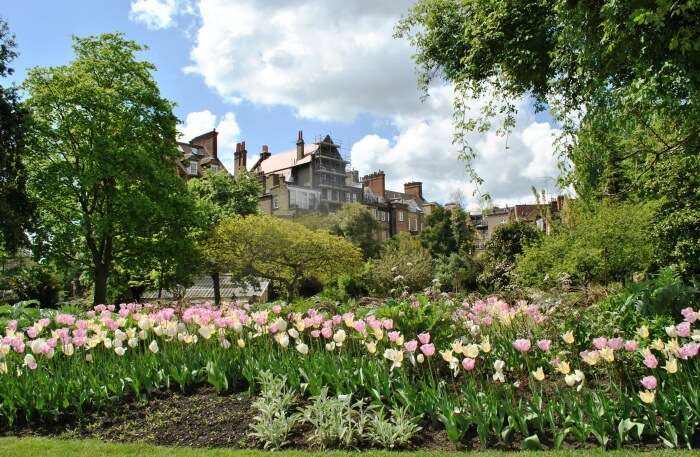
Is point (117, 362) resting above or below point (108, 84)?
below

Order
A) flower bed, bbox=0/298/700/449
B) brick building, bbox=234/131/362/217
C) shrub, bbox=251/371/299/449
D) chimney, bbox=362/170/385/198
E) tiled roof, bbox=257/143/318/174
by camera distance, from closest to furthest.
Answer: flower bed, bbox=0/298/700/449
shrub, bbox=251/371/299/449
brick building, bbox=234/131/362/217
tiled roof, bbox=257/143/318/174
chimney, bbox=362/170/385/198

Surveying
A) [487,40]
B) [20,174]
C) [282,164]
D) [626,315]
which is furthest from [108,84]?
[282,164]

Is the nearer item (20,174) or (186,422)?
(186,422)

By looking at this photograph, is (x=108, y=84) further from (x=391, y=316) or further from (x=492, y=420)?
(x=492, y=420)

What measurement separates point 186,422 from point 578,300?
15.4 ft

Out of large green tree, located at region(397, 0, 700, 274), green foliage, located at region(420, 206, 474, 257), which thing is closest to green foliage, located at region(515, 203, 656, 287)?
large green tree, located at region(397, 0, 700, 274)

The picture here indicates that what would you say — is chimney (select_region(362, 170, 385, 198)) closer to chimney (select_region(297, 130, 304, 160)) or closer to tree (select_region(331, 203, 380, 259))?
chimney (select_region(297, 130, 304, 160))

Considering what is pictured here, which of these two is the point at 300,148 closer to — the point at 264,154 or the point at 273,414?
the point at 264,154

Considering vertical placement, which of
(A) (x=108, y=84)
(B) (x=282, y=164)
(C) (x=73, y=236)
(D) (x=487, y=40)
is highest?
(B) (x=282, y=164)

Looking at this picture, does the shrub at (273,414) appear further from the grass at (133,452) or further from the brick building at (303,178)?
the brick building at (303,178)

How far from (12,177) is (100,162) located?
9.91ft

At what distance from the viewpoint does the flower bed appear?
4551 millimetres

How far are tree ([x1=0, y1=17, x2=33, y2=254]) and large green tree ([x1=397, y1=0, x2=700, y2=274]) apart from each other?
53.7ft

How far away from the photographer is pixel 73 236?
22.0 meters
